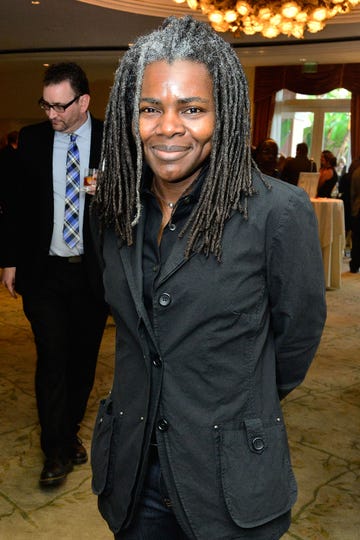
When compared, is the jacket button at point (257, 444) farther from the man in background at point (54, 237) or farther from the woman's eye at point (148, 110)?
the man in background at point (54, 237)

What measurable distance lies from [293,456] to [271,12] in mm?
5207

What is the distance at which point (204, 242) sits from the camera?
112 cm

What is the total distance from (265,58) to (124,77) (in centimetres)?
1068

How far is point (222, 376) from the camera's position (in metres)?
1.13

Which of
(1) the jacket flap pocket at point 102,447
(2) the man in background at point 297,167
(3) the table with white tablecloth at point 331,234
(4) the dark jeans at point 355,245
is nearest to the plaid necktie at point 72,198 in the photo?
(1) the jacket flap pocket at point 102,447

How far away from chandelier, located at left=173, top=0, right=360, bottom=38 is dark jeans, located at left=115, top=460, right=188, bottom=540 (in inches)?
247

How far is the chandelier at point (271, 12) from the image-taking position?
660 cm

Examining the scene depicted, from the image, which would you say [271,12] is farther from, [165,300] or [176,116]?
[165,300]

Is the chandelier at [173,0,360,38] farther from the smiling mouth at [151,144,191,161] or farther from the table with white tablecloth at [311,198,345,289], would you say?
the smiling mouth at [151,144,191,161]

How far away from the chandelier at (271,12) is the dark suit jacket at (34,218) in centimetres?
472

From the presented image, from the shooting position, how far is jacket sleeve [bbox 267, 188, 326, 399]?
1139mm

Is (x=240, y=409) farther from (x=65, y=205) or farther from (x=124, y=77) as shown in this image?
(x=65, y=205)

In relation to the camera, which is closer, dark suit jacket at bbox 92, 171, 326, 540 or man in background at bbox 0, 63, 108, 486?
dark suit jacket at bbox 92, 171, 326, 540

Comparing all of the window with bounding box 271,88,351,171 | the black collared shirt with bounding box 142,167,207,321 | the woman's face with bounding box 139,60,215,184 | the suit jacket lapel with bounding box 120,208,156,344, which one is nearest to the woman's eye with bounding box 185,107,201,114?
the woman's face with bounding box 139,60,215,184
